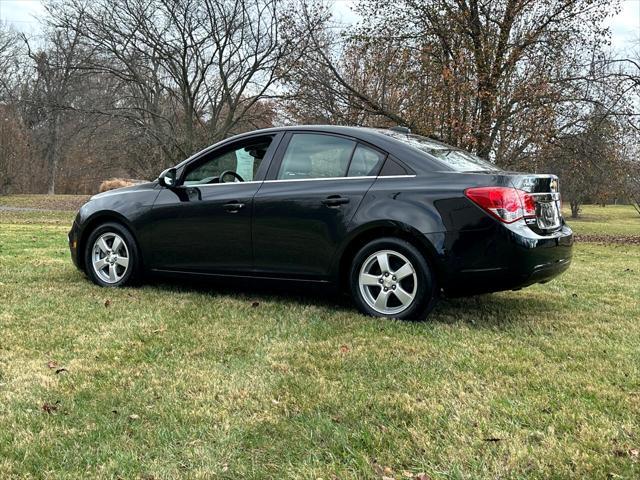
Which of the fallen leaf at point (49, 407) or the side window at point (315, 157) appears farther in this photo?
the side window at point (315, 157)

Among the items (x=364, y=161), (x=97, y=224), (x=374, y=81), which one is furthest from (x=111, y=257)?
(x=374, y=81)

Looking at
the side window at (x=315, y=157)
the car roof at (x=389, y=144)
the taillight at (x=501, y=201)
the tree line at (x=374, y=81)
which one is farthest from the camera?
the tree line at (x=374, y=81)

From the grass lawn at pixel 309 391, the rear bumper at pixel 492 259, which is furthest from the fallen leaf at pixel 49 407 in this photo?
the rear bumper at pixel 492 259

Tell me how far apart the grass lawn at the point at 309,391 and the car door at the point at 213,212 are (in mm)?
421

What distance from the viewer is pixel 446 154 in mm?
4832

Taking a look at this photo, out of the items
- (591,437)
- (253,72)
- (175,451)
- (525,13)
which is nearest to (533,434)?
(591,437)

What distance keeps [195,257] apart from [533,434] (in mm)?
3512

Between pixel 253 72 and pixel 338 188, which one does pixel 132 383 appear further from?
pixel 253 72

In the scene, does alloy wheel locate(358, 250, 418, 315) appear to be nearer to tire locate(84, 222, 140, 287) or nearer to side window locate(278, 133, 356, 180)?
side window locate(278, 133, 356, 180)

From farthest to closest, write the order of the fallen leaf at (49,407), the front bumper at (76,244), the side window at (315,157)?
the front bumper at (76,244) < the side window at (315,157) < the fallen leaf at (49,407)

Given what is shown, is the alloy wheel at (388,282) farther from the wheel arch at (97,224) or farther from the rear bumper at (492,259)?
the wheel arch at (97,224)

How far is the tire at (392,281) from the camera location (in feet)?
14.1

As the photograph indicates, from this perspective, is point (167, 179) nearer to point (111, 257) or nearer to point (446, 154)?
point (111, 257)

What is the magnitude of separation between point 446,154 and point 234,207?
6.07 ft
